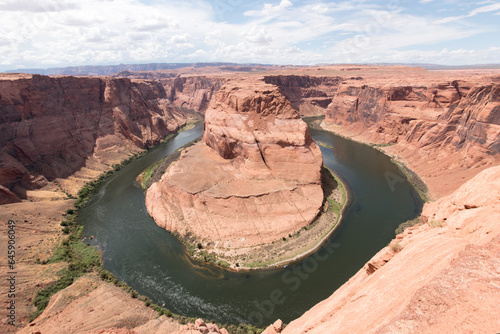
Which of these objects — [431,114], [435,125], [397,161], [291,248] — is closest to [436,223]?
[291,248]

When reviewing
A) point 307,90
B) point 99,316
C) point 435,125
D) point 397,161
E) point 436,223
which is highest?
point 307,90

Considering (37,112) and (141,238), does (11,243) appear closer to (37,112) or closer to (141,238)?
(141,238)

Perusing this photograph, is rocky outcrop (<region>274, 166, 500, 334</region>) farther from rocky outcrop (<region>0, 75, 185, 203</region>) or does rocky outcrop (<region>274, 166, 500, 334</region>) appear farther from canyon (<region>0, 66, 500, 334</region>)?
rocky outcrop (<region>0, 75, 185, 203</region>)

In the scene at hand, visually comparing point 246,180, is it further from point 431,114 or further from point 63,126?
point 431,114

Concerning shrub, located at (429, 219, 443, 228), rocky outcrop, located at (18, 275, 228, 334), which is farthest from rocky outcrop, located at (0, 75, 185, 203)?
shrub, located at (429, 219, 443, 228)

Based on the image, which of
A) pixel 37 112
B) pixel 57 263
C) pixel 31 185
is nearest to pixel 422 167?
pixel 57 263

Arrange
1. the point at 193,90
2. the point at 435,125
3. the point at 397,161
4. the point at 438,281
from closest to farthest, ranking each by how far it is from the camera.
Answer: the point at 438,281, the point at 435,125, the point at 397,161, the point at 193,90

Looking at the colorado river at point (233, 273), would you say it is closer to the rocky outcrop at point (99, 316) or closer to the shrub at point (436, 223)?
the rocky outcrop at point (99, 316)
